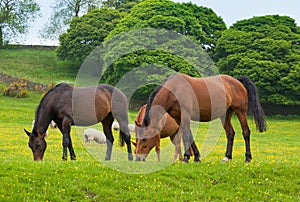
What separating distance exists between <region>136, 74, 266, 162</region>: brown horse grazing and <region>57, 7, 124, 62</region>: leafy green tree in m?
49.7

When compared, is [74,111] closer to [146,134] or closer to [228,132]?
[146,134]

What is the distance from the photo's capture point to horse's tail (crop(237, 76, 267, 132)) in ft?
46.9

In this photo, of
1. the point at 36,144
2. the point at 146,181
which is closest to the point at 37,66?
the point at 36,144

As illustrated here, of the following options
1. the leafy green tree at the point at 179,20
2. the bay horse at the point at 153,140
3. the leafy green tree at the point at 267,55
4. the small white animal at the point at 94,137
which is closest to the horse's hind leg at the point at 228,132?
the bay horse at the point at 153,140

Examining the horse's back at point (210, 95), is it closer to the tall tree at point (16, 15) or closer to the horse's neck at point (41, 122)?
the horse's neck at point (41, 122)

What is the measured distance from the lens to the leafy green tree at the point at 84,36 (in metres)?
63.6

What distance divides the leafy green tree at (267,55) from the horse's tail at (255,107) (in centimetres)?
3259

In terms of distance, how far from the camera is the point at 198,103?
43.2 ft

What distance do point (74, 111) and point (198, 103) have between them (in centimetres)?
416

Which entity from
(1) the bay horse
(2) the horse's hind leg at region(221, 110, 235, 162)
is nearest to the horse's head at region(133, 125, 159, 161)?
(1) the bay horse

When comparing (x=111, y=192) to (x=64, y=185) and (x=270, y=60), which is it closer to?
(x=64, y=185)

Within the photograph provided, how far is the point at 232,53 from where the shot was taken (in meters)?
51.4

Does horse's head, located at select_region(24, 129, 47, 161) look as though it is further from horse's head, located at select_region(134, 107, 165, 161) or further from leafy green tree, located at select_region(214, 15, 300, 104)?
leafy green tree, located at select_region(214, 15, 300, 104)

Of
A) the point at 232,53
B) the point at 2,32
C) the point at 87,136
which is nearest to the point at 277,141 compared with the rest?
the point at 87,136
